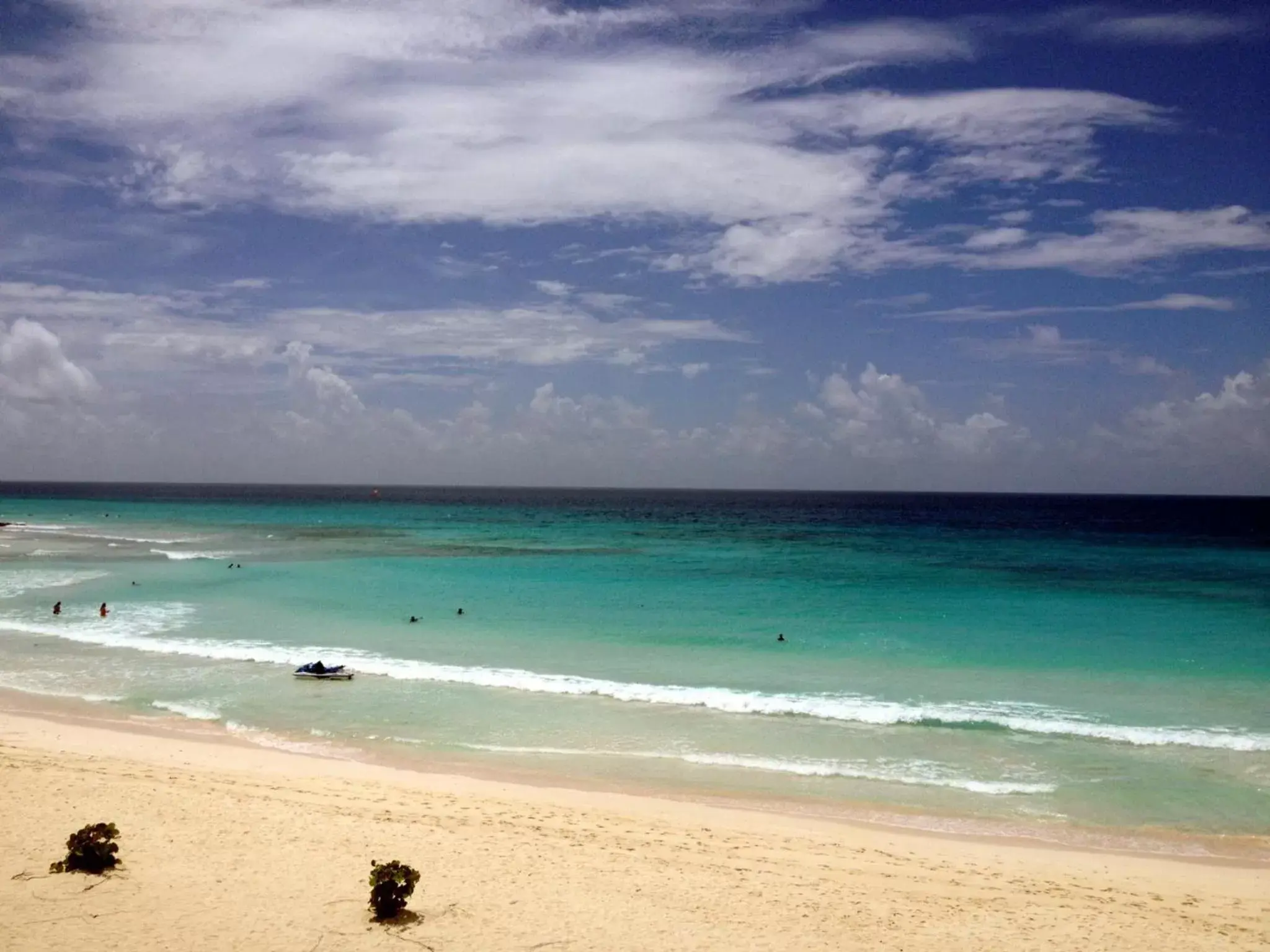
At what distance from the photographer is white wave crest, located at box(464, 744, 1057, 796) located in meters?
15.0

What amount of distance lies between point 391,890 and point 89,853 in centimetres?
379

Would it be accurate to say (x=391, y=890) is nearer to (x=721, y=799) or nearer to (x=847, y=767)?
(x=721, y=799)

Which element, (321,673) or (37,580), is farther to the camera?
(37,580)

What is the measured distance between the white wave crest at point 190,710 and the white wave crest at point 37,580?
21064mm

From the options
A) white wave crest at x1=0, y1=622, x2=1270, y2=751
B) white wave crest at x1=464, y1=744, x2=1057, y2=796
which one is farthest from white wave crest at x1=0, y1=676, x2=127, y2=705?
white wave crest at x1=464, y1=744, x2=1057, y2=796

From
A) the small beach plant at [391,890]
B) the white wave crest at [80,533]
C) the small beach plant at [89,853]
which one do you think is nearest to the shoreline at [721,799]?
the small beach plant at [391,890]

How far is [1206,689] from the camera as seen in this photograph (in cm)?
2205

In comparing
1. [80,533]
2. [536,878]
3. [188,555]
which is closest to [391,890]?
Answer: [536,878]

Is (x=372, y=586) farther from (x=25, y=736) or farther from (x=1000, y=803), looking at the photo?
(x=1000, y=803)

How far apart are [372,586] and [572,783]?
2699cm

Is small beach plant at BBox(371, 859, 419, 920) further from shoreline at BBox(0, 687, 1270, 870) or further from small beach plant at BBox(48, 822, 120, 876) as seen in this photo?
shoreline at BBox(0, 687, 1270, 870)

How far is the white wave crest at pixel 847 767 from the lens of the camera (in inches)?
591

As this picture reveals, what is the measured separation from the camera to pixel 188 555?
53281mm

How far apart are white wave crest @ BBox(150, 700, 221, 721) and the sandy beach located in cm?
406
